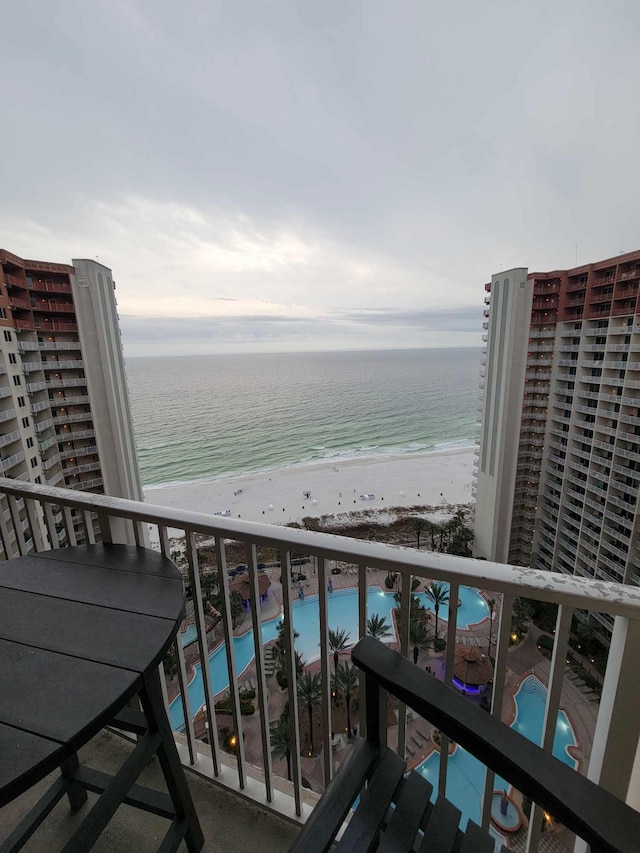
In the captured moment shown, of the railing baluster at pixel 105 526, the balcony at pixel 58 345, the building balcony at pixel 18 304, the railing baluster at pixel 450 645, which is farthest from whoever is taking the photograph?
the balcony at pixel 58 345

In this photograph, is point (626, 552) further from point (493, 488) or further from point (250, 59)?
point (250, 59)

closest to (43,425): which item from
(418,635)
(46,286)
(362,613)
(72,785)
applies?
(46,286)

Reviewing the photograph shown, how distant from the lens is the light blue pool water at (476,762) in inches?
202

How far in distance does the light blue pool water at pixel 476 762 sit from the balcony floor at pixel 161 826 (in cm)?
→ 312

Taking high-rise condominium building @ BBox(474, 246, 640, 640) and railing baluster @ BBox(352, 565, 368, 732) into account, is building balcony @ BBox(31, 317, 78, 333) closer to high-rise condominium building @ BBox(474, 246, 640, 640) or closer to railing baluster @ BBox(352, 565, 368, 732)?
railing baluster @ BBox(352, 565, 368, 732)

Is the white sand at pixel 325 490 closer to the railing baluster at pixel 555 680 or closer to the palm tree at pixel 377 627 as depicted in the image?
the palm tree at pixel 377 627

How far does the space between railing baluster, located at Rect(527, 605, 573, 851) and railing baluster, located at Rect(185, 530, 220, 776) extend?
0.93 m

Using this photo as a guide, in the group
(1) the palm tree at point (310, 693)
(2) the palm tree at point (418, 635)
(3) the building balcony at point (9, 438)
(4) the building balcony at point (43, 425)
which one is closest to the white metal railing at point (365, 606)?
(1) the palm tree at point (310, 693)

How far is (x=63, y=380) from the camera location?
13.1 meters

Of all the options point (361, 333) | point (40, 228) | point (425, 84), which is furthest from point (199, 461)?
point (361, 333)

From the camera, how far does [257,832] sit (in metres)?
1.24

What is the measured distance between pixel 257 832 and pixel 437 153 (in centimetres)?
1446

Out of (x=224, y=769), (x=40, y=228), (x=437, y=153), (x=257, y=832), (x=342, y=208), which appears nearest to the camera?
(x=257, y=832)

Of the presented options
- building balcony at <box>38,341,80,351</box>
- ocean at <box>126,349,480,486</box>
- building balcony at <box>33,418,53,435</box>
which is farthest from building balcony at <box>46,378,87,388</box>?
ocean at <box>126,349,480,486</box>
